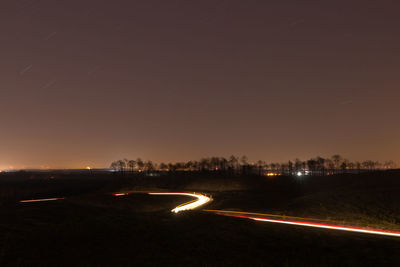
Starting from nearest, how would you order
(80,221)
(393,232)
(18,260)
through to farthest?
1. (18,260)
2. (80,221)
3. (393,232)

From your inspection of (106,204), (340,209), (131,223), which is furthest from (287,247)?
(106,204)

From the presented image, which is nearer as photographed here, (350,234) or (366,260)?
(366,260)

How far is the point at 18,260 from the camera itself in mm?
11094

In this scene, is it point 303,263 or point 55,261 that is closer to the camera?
point 55,261

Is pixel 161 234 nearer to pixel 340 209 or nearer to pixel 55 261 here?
pixel 55 261

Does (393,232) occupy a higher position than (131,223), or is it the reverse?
(131,223)

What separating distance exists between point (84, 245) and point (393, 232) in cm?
2170

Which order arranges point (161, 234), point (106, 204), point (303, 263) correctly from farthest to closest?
point (106, 204), point (161, 234), point (303, 263)

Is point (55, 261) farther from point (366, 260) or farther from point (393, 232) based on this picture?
point (393, 232)

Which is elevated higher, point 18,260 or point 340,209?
point 18,260

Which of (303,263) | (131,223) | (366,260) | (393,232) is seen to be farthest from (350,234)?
(131,223)

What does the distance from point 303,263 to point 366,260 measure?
11.4 feet

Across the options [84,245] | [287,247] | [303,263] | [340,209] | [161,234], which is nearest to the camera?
[303,263]

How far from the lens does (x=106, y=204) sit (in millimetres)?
44344
